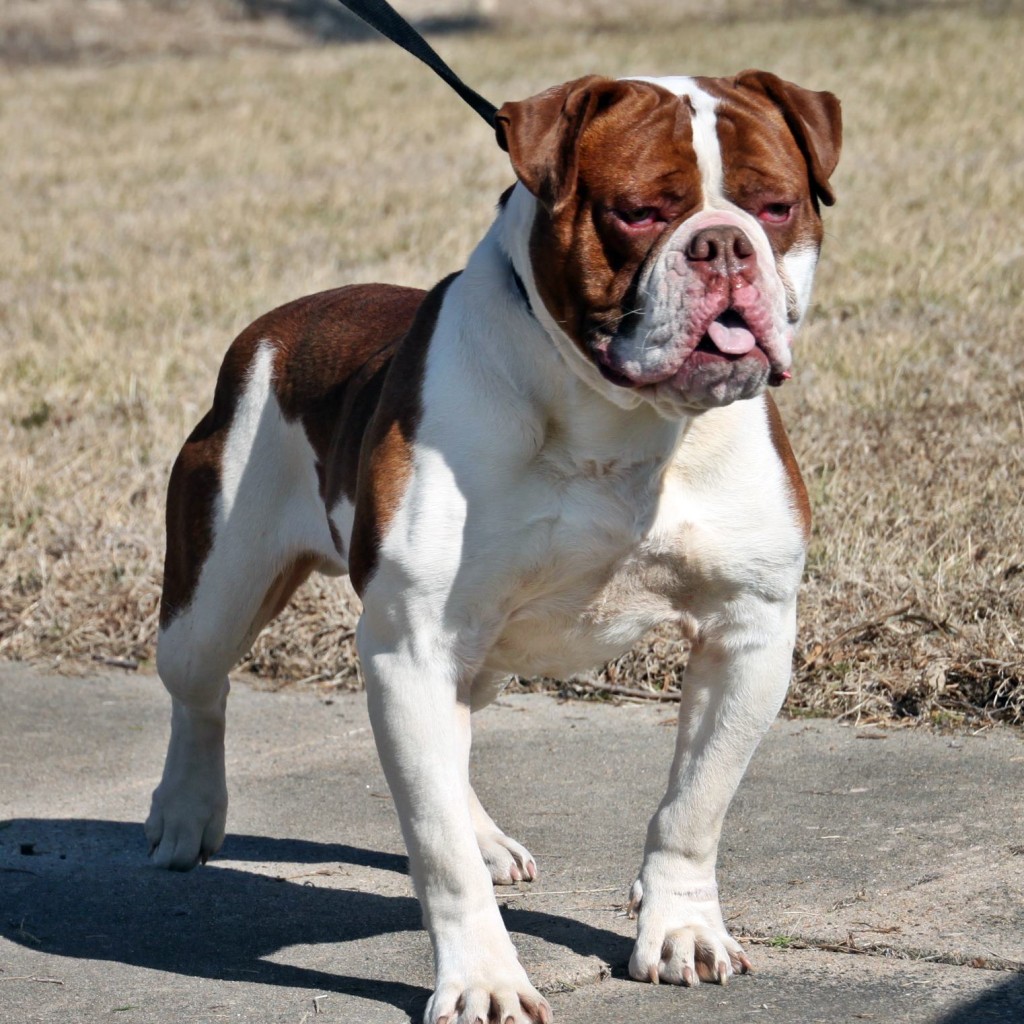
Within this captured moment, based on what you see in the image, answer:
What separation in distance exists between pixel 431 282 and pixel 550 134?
21.7ft

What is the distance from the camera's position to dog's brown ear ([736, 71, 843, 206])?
315 cm

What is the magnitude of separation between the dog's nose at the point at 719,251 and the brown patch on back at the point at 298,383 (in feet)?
3.84

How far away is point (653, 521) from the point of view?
320 cm

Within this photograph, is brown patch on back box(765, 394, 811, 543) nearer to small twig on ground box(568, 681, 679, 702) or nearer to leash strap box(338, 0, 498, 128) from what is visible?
leash strap box(338, 0, 498, 128)

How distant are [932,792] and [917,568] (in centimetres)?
128

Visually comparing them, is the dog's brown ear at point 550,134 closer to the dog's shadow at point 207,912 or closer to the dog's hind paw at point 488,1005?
the dog's hind paw at point 488,1005

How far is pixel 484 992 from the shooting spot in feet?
9.67

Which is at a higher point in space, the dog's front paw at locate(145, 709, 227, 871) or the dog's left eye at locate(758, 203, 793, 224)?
the dog's left eye at locate(758, 203, 793, 224)

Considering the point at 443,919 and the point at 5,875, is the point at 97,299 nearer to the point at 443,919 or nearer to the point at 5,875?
the point at 5,875

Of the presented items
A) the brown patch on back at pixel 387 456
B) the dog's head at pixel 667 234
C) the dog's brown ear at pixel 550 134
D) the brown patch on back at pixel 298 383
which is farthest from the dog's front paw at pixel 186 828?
the dog's brown ear at pixel 550 134

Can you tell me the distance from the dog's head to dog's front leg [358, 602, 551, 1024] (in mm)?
629

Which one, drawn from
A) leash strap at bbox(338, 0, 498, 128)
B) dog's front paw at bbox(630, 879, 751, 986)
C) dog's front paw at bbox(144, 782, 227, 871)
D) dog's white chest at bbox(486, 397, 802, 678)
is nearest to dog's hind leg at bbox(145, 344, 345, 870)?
dog's front paw at bbox(144, 782, 227, 871)

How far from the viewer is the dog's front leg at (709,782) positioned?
3.23 m

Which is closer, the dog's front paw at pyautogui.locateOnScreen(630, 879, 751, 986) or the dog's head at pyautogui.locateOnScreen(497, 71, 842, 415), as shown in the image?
the dog's head at pyautogui.locateOnScreen(497, 71, 842, 415)
